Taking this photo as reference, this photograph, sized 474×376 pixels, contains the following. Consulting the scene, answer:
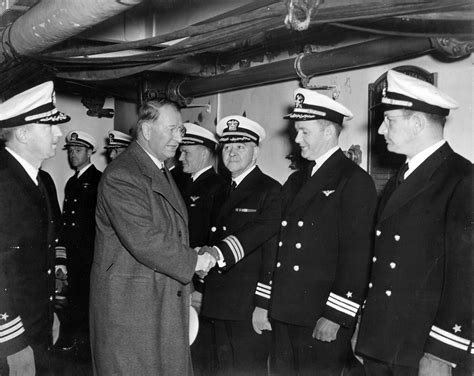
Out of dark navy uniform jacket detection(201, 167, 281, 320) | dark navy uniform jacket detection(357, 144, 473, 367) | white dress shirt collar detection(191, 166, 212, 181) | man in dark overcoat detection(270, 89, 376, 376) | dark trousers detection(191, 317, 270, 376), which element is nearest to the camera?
dark navy uniform jacket detection(357, 144, 473, 367)

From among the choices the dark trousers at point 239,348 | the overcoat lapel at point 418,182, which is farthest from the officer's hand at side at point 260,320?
the overcoat lapel at point 418,182

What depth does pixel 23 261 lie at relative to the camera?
117 inches

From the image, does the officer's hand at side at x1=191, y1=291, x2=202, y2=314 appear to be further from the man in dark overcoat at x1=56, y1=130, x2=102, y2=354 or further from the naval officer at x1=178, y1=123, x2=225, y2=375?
the man in dark overcoat at x1=56, y1=130, x2=102, y2=354

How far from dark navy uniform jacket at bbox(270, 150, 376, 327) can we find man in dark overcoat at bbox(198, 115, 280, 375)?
352mm

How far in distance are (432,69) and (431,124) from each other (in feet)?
3.87

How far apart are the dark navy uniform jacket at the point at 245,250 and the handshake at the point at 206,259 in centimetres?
7

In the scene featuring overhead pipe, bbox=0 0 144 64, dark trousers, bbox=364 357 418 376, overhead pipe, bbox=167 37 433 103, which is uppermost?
overhead pipe, bbox=0 0 144 64

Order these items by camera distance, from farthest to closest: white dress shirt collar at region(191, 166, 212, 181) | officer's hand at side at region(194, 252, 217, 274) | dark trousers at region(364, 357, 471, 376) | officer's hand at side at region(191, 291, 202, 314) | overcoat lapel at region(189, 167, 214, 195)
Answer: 1. white dress shirt collar at region(191, 166, 212, 181)
2. overcoat lapel at region(189, 167, 214, 195)
3. officer's hand at side at region(191, 291, 202, 314)
4. officer's hand at side at region(194, 252, 217, 274)
5. dark trousers at region(364, 357, 471, 376)

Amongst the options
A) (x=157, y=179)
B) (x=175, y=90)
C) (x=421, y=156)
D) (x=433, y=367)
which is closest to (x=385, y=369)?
(x=433, y=367)

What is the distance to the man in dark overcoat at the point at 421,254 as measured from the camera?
2.40 metres

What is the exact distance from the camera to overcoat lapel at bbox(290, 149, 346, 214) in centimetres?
348

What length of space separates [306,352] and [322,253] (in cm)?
66

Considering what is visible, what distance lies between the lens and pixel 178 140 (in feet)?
11.8

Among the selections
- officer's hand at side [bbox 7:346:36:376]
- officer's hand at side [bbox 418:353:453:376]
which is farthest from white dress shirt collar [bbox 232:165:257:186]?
officer's hand at side [bbox 418:353:453:376]
